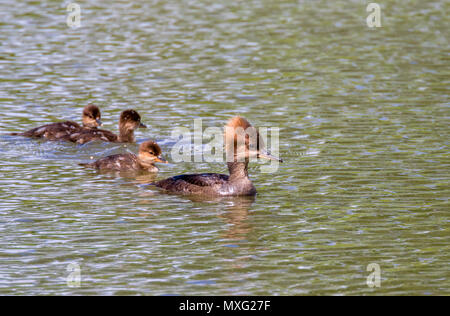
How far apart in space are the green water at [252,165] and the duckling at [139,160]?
0.99ft

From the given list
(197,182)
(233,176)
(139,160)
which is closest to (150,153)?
(139,160)

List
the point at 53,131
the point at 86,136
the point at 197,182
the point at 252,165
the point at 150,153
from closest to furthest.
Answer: the point at 197,182, the point at 150,153, the point at 252,165, the point at 53,131, the point at 86,136

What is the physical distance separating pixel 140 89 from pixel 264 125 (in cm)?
352

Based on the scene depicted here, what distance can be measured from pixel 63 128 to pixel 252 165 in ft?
10.2

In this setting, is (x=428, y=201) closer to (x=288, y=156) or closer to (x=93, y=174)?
(x=288, y=156)

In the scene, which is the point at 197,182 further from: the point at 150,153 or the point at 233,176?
the point at 150,153

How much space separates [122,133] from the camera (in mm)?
14000

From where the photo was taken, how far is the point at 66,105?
1600 cm

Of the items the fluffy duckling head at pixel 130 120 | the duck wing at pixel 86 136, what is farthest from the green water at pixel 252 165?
the fluffy duckling head at pixel 130 120

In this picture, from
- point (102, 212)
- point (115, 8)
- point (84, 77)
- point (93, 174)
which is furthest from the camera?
point (115, 8)

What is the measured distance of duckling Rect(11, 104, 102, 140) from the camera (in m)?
13.5

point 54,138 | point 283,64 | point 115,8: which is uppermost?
point 115,8

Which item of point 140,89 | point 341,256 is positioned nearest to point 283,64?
point 140,89

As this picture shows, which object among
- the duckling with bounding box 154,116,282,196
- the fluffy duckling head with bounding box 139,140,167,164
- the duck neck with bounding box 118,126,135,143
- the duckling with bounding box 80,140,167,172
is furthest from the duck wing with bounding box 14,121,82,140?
the duckling with bounding box 154,116,282,196
